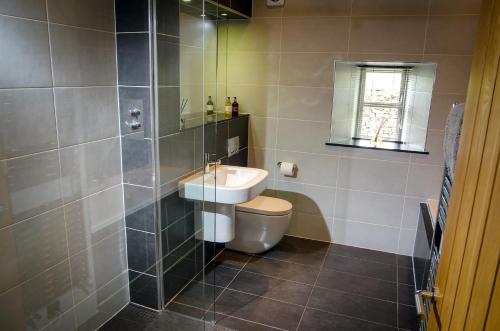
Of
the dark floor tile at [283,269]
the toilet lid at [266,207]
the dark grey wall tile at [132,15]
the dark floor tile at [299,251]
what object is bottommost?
the dark floor tile at [283,269]

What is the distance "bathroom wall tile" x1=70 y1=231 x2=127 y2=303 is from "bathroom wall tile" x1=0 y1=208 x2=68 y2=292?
15cm

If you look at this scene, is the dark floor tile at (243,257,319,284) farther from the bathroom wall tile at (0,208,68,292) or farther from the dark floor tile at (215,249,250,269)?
the bathroom wall tile at (0,208,68,292)

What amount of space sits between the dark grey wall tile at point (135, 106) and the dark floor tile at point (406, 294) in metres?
2.04

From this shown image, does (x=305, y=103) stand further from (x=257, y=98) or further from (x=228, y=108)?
(x=228, y=108)

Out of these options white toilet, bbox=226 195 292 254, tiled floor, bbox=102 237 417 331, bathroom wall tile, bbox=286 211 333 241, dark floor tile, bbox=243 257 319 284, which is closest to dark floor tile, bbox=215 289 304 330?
tiled floor, bbox=102 237 417 331

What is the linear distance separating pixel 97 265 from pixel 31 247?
0.50 m

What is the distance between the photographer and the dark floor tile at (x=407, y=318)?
7.57ft

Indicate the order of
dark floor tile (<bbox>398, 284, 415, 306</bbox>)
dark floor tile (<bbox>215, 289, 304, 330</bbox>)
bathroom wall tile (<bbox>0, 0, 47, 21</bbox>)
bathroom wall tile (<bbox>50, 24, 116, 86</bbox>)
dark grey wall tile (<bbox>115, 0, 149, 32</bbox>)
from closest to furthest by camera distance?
bathroom wall tile (<bbox>0, 0, 47, 21</bbox>) < bathroom wall tile (<bbox>50, 24, 116, 86</bbox>) < dark grey wall tile (<bbox>115, 0, 149, 32</bbox>) < dark floor tile (<bbox>215, 289, 304, 330</bbox>) < dark floor tile (<bbox>398, 284, 415, 306</bbox>)

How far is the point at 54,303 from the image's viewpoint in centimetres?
182

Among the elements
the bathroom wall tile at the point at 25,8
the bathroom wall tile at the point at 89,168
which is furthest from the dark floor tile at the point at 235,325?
the bathroom wall tile at the point at 25,8

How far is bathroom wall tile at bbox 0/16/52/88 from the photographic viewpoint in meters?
1.45

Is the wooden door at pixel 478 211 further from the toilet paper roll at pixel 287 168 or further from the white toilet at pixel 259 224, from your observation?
the toilet paper roll at pixel 287 168

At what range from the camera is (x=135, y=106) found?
2.09m

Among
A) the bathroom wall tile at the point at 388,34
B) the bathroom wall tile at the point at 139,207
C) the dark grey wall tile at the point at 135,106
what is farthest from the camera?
the bathroom wall tile at the point at 388,34
